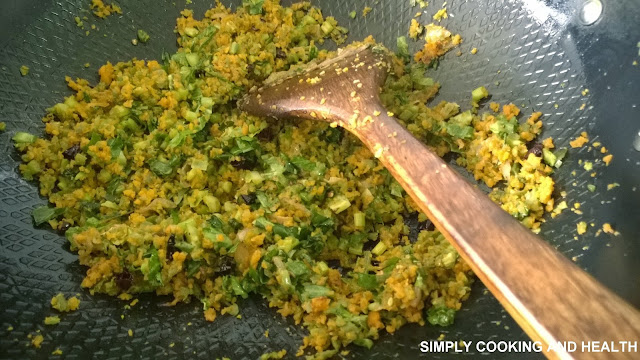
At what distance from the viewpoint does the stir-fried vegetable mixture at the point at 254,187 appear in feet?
5.65

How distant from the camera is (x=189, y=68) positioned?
220 centimetres

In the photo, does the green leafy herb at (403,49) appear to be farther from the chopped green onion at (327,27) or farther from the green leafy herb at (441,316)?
the green leafy herb at (441,316)

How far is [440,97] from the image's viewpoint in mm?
2336

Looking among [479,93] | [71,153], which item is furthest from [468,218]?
[71,153]

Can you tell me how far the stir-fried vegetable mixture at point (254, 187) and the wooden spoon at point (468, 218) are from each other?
21cm

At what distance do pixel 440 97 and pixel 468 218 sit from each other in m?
1.03

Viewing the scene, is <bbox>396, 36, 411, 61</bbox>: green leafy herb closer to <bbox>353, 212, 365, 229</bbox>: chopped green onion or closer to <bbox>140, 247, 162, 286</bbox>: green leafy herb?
<bbox>353, 212, 365, 229</bbox>: chopped green onion

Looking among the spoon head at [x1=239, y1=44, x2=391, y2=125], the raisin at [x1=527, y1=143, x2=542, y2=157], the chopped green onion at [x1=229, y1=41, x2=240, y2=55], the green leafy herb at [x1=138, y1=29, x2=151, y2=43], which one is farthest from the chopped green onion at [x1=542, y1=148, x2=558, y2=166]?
the green leafy herb at [x1=138, y1=29, x2=151, y2=43]

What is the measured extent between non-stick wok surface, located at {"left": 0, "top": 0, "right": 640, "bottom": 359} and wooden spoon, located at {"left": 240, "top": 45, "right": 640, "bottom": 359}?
43 cm

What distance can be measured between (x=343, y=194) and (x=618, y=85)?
1.10 m

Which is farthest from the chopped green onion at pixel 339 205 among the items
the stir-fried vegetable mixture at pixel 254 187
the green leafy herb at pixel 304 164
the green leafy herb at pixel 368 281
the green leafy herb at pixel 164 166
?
the green leafy herb at pixel 164 166

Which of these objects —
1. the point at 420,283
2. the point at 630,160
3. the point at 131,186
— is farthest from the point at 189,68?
the point at 630,160

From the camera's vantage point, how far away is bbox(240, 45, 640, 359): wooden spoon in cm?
115

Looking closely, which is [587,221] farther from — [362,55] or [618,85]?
[362,55]
